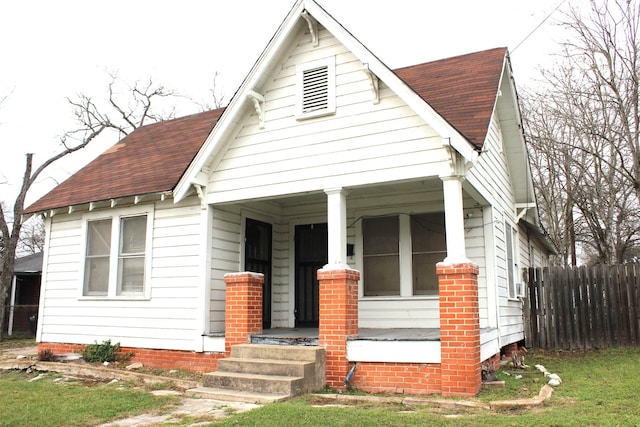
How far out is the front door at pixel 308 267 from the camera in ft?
35.2

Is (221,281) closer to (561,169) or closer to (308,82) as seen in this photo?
(308,82)

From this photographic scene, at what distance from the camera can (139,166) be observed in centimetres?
1167

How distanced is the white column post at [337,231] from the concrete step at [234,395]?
6.52 feet

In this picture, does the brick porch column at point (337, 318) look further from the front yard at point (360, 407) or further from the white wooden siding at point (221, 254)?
the white wooden siding at point (221, 254)

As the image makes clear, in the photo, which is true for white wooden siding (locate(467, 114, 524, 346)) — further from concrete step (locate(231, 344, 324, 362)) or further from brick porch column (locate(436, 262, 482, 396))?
concrete step (locate(231, 344, 324, 362))

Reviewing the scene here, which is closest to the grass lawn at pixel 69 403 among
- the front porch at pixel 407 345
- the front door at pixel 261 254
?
the front porch at pixel 407 345

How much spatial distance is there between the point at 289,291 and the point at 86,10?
787cm

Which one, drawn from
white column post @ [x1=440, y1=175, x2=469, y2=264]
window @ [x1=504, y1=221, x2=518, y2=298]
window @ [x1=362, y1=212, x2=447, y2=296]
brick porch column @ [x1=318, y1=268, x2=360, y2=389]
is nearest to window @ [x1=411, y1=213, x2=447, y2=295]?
window @ [x1=362, y1=212, x2=447, y2=296]

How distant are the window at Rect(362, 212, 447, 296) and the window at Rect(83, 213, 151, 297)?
4.22 metres

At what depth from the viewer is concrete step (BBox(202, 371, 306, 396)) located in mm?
6781

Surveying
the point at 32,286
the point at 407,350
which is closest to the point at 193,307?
the point at 407,350

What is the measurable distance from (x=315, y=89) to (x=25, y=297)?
22277 millimetres

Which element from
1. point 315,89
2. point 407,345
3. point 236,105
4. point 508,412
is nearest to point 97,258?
point 236,105

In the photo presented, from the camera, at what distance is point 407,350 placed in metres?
7.15
